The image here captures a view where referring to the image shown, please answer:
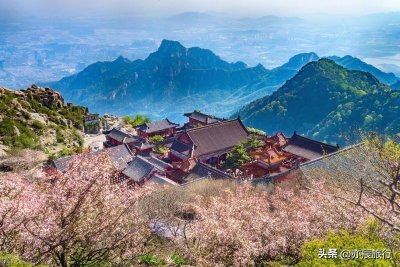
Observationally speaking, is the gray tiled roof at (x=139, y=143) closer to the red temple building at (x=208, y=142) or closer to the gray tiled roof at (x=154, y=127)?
the red temple building at (x=208, y=142)

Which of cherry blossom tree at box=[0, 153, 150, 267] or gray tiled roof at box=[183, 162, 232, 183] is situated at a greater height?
cherry blossom tree at box=[0, 153, 150, 267]

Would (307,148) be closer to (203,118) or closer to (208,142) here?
(208,142)

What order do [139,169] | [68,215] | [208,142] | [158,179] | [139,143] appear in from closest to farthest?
[68,215] → [158,179] → [139,169] → [208,142] → [139,143]

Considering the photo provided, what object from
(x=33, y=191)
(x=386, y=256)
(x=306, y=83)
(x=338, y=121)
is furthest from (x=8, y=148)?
(x=306, y=83)

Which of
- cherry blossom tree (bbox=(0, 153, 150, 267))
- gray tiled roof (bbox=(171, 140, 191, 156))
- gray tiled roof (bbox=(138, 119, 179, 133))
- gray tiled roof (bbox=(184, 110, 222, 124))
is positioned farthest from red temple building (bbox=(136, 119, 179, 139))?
cherry blossom tree (bbox=(0, 153, 150, 267))

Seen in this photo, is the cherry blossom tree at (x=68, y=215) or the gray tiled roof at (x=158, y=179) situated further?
the gray tiled roof at (x=158, y=179)

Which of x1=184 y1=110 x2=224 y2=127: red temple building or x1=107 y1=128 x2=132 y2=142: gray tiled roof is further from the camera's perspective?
x1=184 y1=110 x2=224 y2=127: red temple building

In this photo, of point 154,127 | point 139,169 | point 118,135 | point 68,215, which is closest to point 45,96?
point 118,135

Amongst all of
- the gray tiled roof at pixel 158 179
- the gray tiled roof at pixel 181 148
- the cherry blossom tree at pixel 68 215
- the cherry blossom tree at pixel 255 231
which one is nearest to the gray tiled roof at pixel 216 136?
the gray tiled roof at pixel 181 148

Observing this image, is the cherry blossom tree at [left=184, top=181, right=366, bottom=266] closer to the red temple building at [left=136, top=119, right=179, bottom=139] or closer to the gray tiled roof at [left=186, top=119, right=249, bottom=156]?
the gray tiled roof at [left=186, top=119, right=249, bottom=156]
